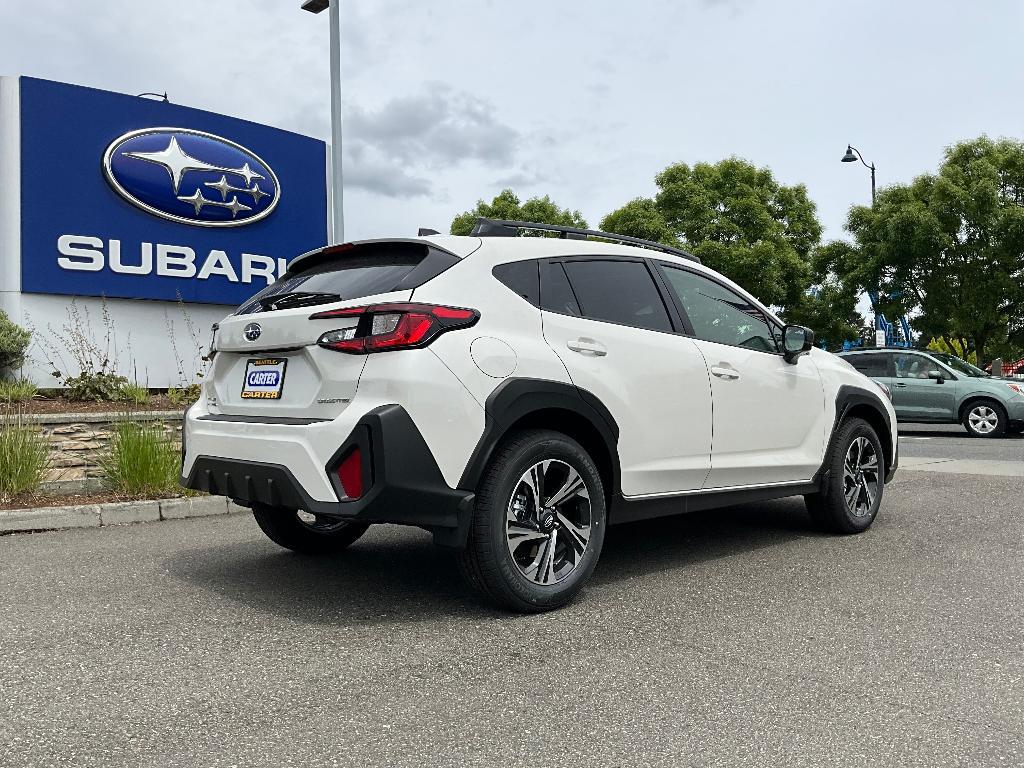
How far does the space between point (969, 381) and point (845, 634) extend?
14.6 meters

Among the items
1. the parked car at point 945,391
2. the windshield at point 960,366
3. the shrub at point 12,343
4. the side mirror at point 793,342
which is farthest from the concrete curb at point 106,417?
the windshield at point 960,366

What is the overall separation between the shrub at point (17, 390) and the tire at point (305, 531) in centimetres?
551

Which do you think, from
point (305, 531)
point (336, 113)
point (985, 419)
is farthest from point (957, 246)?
point (305, 531)

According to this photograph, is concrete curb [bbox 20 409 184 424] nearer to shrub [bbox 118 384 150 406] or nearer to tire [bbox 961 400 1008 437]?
shrub [bbox 118 384 150 406]

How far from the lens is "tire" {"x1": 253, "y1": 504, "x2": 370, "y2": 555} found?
514cm

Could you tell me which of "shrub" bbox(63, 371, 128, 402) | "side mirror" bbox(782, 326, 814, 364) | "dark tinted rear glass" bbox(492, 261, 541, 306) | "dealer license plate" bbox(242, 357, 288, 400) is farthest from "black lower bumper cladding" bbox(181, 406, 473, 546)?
"shrub" bbox(63, 371, 128, 402)

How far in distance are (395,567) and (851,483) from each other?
3093mm

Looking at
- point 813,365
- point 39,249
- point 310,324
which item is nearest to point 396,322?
point 310,324

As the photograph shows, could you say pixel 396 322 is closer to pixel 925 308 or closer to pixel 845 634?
pixel 845 634

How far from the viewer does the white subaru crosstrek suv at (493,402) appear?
371 centimetres

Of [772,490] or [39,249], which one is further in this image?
[39,249]

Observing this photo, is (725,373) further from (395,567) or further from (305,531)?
(305,531)

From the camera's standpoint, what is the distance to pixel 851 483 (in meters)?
6.02

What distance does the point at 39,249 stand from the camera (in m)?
11.0
